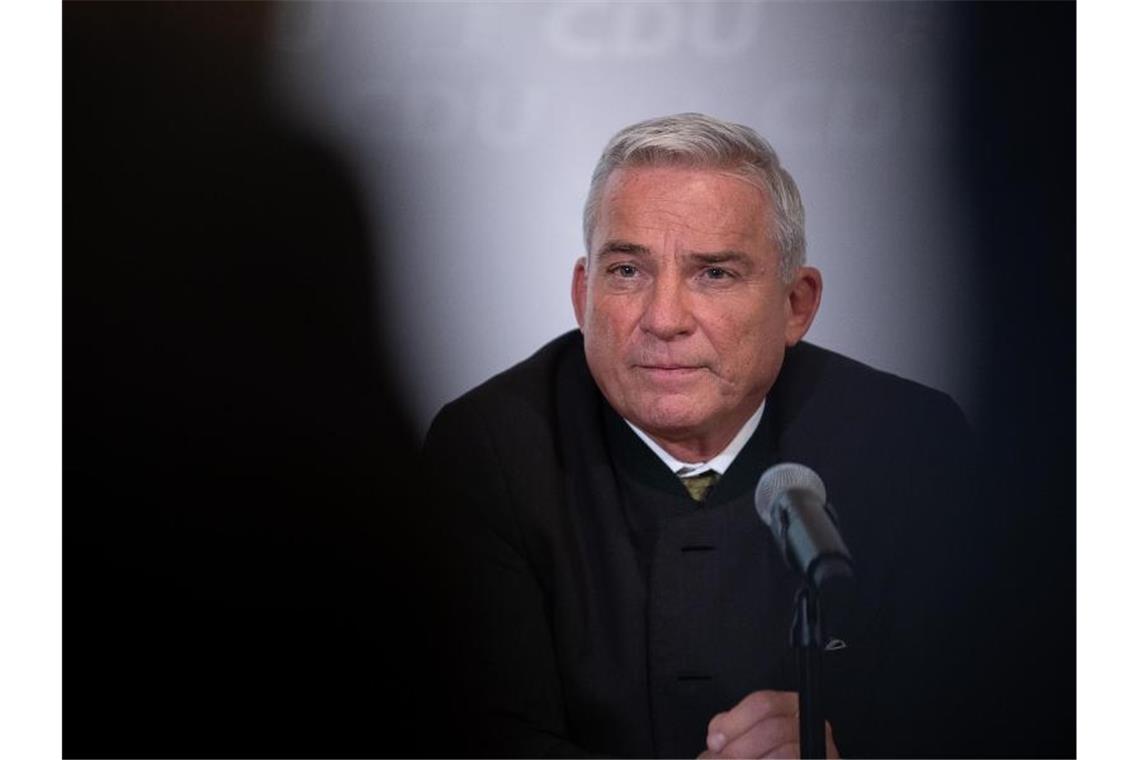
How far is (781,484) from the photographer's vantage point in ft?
9.50

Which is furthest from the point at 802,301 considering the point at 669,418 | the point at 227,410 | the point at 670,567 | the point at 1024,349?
the point at 227,410

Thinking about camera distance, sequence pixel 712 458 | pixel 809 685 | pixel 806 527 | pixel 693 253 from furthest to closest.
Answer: pixel 712 458
pixel 693 253
pixel 809 685
pixel 806 527

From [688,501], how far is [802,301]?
417 mm

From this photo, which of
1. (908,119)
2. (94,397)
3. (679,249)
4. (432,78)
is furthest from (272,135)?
(908,119)

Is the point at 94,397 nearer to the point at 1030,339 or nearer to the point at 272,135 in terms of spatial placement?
the point at 272,135

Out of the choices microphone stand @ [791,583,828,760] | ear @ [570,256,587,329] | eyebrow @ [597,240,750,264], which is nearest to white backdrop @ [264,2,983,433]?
ear @ [570,256,587,329]

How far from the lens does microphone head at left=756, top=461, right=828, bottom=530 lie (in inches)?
112

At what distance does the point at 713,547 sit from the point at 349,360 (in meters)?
0.75

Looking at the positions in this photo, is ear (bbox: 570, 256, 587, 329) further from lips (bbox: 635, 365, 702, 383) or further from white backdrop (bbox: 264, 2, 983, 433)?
lips (bbox: 635, 365, 702, 383)

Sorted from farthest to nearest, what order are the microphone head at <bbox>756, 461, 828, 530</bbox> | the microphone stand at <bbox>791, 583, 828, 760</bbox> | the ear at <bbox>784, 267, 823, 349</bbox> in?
1. the ear at <bbox>784, 267, 823, 349</bbox>
2. the microphone head at <bbox>756, 461, 828, 530</bbox>
3. the microphone stand at <bbox>791, 583, 828, 760</bbox>

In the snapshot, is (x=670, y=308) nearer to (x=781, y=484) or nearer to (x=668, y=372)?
(x=668, y=372)

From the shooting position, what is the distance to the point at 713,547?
2.95m

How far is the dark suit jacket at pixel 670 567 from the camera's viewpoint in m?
2.95

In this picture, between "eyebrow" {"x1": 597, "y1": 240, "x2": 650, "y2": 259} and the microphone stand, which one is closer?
the microphone stand
